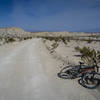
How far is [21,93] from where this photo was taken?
14.5ft

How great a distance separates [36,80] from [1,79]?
192cm

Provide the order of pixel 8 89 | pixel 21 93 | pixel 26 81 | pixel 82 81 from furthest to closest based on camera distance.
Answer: pixel 26 81, pixel 82 81, pixel 8 89, pixel 21 93

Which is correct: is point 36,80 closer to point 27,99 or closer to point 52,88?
point 52,88

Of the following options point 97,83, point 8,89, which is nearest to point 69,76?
point 97,83

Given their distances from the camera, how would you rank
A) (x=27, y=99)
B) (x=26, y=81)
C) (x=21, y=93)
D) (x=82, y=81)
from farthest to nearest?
1. (x=26, y=81)
2. (x=82, y=81)
3. (x=21, y=93)
4. (x=27, y=99)

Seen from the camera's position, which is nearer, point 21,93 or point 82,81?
point 21,93

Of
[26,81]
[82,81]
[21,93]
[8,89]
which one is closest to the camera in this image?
[21,93]

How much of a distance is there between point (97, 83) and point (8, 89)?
403 cm

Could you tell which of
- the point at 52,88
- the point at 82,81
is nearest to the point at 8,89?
the point at 52,88

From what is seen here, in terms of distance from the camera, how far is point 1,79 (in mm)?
5875

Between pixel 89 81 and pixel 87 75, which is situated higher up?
pixel 87 75

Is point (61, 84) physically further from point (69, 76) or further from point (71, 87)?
point (69, 76)

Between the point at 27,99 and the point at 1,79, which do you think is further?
the point at 1,79

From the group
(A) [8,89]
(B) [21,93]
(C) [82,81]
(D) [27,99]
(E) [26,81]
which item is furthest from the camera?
(E) [26,81]
